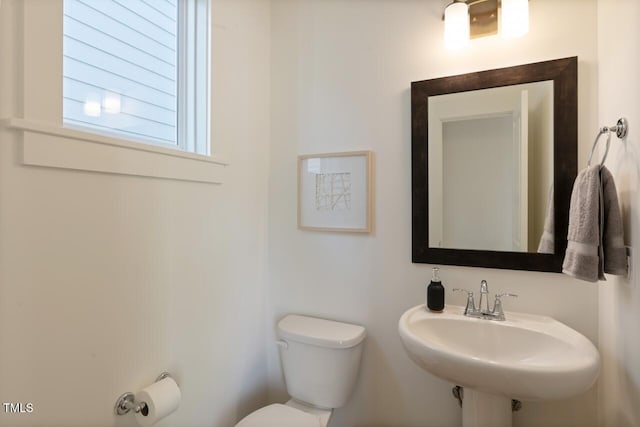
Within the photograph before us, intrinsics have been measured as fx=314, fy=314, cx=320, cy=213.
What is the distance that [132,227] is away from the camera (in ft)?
3.45

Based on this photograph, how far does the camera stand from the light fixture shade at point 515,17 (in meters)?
1.18

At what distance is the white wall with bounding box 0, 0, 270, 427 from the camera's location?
0.80 metres

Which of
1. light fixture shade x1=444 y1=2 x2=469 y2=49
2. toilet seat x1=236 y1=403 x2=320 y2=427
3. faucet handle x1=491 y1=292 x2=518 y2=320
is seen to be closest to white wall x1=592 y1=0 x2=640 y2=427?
faucet handle x1=491 y1=292 x2=518 y2=320

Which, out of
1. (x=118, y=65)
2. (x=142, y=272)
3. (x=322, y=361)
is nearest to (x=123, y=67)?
(x=118, y=65)

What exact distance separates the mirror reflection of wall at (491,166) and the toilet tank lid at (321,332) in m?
0.53

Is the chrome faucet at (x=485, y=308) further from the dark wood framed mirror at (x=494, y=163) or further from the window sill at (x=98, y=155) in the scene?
the window sill at (x=98, y=155)

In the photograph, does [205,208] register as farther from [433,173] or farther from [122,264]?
[433,173]

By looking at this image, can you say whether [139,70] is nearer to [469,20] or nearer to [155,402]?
[155,402]

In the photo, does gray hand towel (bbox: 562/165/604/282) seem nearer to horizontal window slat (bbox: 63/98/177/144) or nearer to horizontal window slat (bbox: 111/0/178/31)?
horizontal window slat (bbox: 63/98/177/144)

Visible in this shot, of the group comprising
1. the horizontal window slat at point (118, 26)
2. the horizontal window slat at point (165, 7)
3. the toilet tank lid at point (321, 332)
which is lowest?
the toilet tank lid at point (321, 332)

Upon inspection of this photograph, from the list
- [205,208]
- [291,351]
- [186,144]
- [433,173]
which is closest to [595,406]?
[433,173]

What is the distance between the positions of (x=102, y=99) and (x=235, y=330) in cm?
110

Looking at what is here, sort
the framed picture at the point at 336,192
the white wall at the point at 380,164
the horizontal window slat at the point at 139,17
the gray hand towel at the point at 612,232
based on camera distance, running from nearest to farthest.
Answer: the gray hand towel at the point at 612,232 < the horizontal window slat at the point at 139,17 < the white wall at the point at 380,164 < the framed picture at the point at 336,192

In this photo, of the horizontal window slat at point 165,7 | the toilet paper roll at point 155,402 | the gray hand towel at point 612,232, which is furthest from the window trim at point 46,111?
the gray hand towel at point 612,232
